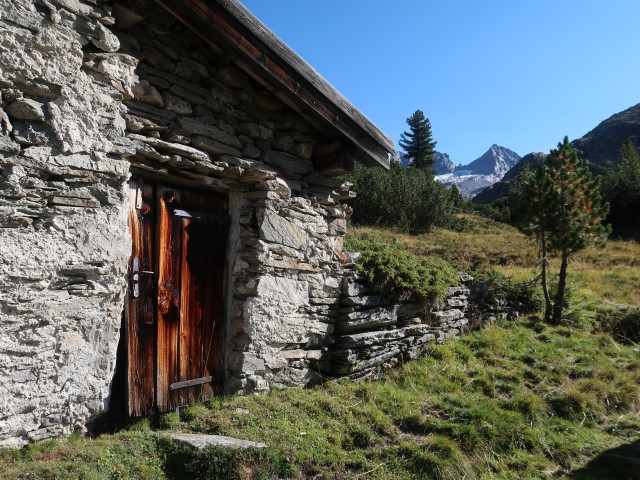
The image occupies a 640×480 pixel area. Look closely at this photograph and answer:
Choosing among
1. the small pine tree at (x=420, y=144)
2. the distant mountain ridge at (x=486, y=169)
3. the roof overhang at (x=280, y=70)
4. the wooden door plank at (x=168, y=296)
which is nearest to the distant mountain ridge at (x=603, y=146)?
the small pine tree at (x=420, y=144)

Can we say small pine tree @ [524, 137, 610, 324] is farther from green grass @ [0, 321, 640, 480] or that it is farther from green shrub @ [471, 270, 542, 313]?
green grass @ [0, 321, 640, 480]

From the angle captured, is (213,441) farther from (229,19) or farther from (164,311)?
(229,19)

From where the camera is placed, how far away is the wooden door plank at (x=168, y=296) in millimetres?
3881

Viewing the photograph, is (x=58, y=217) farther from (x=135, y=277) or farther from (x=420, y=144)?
(x=420, y=144)

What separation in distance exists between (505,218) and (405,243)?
51.1 ft

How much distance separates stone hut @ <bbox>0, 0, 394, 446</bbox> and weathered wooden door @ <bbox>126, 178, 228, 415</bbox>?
0.05ft

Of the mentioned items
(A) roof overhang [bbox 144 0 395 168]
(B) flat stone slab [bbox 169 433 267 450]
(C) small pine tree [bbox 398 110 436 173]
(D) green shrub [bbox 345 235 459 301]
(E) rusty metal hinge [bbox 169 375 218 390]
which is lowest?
(B) flat stone slab [bbox 169 433 267 450]

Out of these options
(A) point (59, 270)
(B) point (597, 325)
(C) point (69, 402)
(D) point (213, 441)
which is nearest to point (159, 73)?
(A) point (59, 270)

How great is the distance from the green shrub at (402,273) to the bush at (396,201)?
10101mm

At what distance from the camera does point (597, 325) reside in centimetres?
881

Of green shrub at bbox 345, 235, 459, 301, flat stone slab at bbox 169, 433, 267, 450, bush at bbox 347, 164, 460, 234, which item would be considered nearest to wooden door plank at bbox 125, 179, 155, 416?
flat stone slab at bbox 169, 433, 267, 450

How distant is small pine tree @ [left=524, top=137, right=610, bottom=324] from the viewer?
8.79 meters

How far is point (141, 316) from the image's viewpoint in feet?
12.2

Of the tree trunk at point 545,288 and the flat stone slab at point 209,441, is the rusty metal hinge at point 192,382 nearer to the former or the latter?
the flat stone slab at point 209,441
